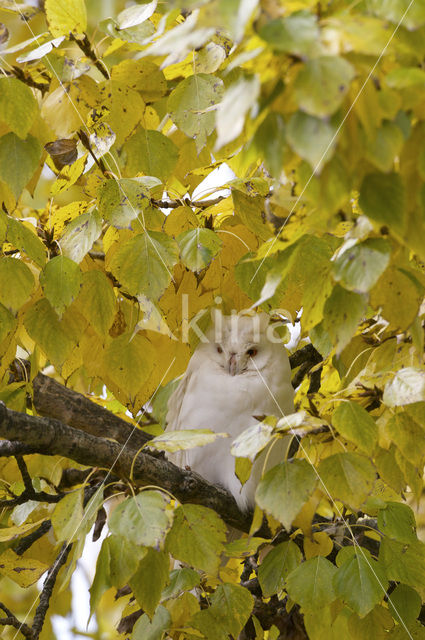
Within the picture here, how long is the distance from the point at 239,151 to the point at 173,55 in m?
0.76

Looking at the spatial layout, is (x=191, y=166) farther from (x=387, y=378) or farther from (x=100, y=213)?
(x=387, y=378)

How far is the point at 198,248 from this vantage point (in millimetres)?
1443

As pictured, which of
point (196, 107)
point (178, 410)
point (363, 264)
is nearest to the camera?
point (363, 264)

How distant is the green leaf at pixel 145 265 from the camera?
1.35 m

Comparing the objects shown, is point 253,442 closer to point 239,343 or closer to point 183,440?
point 183,440

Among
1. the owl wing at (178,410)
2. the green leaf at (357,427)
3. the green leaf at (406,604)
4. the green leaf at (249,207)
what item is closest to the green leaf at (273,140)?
the green leaf at (357,427)

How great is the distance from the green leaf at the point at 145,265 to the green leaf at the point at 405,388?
47 centimetres

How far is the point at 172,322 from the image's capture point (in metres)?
1.74

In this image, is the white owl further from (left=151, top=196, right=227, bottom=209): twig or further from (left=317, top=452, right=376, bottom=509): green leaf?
(left=317, top=452, right=376, bottom=509): green leaf

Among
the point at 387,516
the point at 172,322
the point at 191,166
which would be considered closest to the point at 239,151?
the point at 191,166

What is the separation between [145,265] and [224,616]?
665 millimetres

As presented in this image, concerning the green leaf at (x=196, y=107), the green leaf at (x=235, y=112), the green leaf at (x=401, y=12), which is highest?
the green leaf at (x=235, y=112)

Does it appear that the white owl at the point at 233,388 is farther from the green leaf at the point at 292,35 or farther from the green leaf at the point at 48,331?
the green leaf at the point at 292,35

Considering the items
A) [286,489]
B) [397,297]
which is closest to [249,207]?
[397,297]
